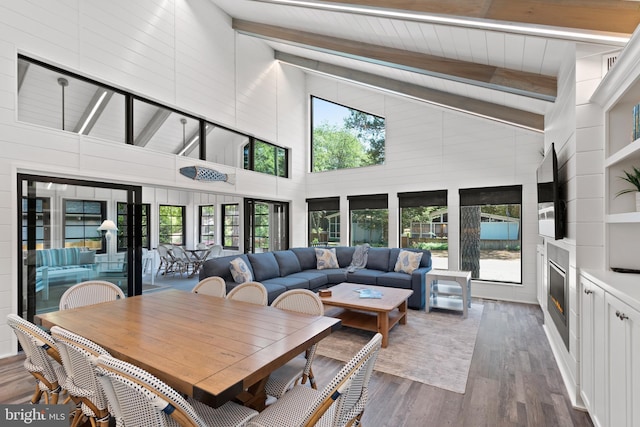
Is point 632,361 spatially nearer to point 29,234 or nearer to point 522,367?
point 522,367

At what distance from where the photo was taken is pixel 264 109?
21.2ft

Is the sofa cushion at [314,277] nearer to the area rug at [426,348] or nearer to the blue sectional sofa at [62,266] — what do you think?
the area rug at [426,348]

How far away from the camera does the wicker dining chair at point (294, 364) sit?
1781mm

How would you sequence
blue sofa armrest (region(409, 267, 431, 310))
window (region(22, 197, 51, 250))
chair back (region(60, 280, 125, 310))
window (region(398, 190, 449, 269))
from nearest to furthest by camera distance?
chair back (region(60, 280, 125, 310)), window (region(22, 197, 51, 250)), blue sofa armrest (region(409, 267, 431, 310)), window (region(398, 190, 449, 269))

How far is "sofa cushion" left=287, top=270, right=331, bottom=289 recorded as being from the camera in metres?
5.13

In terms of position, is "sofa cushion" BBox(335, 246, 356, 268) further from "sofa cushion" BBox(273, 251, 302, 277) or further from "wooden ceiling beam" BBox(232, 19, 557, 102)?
"wooden ceiling beam" BBox(232, 19, 557, 102)

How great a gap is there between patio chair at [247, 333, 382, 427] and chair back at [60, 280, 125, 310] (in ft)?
6.87

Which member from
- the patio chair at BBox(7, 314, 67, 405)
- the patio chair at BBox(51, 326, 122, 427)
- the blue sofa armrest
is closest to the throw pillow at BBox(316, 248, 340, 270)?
the blue sofa armrest

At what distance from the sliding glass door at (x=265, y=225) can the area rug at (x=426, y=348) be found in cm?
282

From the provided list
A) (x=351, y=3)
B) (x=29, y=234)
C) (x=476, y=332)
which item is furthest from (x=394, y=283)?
→ (x=29, y=234)

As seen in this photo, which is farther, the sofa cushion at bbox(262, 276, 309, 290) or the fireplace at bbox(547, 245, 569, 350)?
the sofa cushion at bbox(262, 276, 309, 290)

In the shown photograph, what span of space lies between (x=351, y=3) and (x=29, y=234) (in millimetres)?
4313

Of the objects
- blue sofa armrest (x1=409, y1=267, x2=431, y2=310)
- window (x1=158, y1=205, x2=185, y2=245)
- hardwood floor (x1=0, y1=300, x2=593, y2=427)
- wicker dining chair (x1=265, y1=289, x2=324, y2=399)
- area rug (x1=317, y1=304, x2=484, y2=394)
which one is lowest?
area rug (x1=317, y1=304, x2=484, y2=394)

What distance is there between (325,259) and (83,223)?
4017 mm
